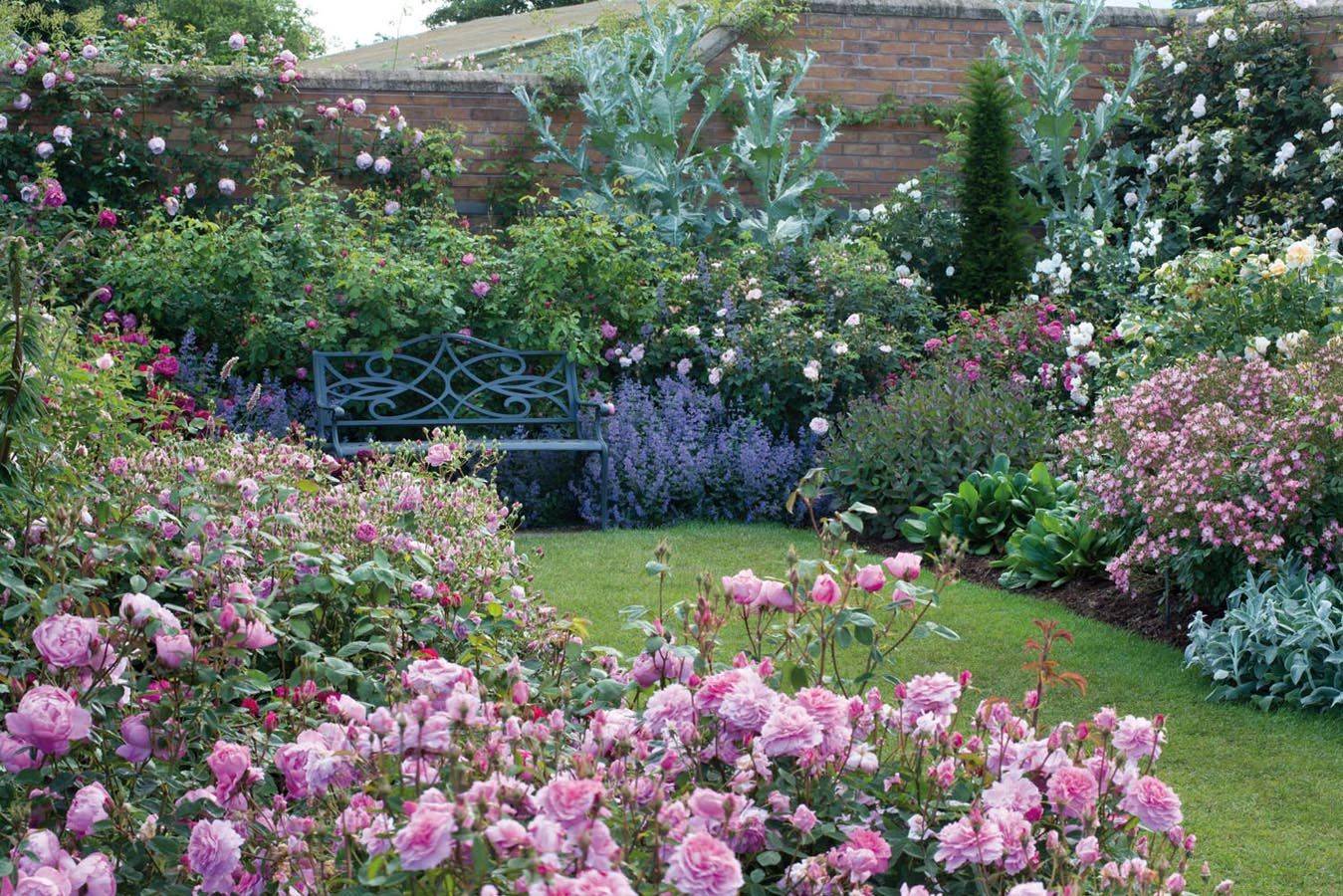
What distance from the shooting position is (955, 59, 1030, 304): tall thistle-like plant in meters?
8.67

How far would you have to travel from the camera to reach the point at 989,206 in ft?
28.5

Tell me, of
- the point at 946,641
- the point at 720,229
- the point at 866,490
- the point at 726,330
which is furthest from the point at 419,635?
the point at 720,229

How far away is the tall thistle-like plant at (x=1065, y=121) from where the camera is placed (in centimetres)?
914

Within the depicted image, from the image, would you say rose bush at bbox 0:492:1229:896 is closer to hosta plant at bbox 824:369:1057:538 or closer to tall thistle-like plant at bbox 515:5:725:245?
hosta plant at bbox 824:369:1057:538

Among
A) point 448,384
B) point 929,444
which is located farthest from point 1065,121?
point 448,384

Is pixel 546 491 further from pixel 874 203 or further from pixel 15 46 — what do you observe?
pixel 15 46

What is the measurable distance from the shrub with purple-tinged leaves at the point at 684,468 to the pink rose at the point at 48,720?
5.12 m

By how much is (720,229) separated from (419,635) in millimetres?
6528

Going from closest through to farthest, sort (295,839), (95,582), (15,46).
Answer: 1. (295,839)
2. (95,582)
3. (15,46)

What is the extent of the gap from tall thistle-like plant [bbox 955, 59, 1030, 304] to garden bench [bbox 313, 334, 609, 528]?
2855 mm

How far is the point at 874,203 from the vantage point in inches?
380

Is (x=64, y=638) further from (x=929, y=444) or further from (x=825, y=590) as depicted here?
(x=929, y=444)

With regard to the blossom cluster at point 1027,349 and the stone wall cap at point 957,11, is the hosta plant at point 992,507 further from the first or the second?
the stone wall cap at point 957,11

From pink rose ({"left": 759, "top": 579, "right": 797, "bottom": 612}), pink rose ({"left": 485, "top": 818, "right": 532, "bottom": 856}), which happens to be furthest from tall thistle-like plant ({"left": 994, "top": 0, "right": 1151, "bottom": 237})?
pink rose ({"left": 485, "top": 818, "right": 532, "bottom": 856})
